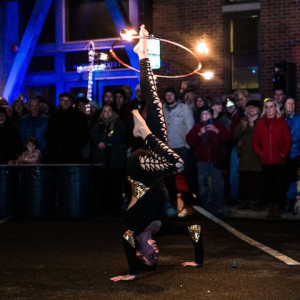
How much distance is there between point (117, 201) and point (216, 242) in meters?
4.09

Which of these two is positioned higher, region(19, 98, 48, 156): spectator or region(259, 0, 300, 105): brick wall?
region(259, 0, 300, 105): brick wall

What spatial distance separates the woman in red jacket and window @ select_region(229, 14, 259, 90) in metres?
6.02

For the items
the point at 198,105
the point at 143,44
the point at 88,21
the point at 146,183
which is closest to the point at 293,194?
the point at 198,105

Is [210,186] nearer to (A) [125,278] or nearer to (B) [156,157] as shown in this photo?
(A) [125,278]

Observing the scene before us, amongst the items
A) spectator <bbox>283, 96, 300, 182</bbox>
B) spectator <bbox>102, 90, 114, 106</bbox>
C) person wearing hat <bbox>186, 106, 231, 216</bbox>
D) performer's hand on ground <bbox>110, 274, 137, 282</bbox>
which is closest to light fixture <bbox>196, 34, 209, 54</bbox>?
spectator <bbox>102, 90, 114, 106</bbox>

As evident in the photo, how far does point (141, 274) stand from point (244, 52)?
11.9 metres

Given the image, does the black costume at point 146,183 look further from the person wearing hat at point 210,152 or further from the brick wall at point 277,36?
the brick wall at point 277,36

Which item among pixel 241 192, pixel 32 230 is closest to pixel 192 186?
pixel 241 192

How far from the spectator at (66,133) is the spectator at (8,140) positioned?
2.62 feet

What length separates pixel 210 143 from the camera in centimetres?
1256

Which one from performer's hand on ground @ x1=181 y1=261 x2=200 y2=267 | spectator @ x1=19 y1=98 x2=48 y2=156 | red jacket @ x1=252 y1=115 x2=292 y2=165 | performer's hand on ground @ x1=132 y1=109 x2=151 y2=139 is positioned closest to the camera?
performer's hand on ground @ x1=132 y1=109 x2=151 y2=139

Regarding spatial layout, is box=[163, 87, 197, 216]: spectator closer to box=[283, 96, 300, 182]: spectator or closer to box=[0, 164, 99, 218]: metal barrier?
box=[0, 164, 99, 218]: metal barrier

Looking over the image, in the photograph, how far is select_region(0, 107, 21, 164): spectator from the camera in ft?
45.0

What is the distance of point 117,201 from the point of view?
13102 millimetres
